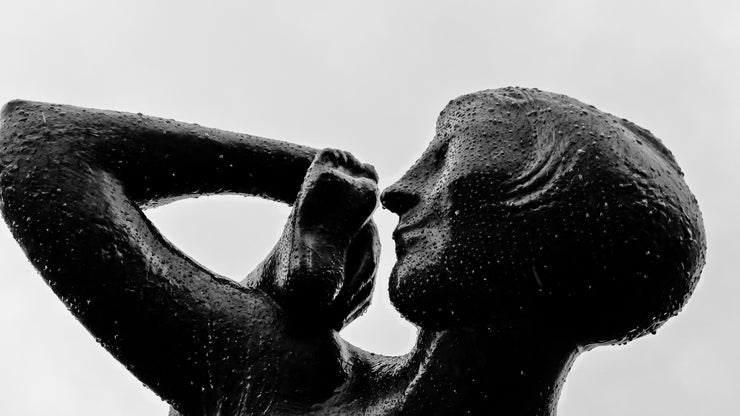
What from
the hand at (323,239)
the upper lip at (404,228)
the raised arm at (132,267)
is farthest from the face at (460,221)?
the raised arm at (132,267)

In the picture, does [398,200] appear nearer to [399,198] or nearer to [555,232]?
[399,198]

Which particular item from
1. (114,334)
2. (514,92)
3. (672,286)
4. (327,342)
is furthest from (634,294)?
(114,334)

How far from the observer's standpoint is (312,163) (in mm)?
3295

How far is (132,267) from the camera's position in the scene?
10.3 feet

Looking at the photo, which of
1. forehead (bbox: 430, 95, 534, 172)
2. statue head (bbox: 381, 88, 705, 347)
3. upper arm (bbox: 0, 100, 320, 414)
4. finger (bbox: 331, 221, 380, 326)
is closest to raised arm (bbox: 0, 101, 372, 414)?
upper arm (bbox: 0, 100, 320, 414)

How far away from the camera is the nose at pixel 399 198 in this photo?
3.13 metres

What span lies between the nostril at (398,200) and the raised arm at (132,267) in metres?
0.48

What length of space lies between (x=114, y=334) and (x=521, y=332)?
4.24 feet

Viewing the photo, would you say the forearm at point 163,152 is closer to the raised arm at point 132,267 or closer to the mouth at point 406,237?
the raised arm at point 132,267

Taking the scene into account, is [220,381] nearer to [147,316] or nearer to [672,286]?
[147,316]

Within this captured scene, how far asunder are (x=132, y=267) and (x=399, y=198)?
34.7 inches

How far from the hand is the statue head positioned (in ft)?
0.80

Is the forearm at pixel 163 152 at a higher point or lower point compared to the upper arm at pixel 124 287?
higher

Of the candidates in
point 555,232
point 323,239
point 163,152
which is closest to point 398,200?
point 323,239
